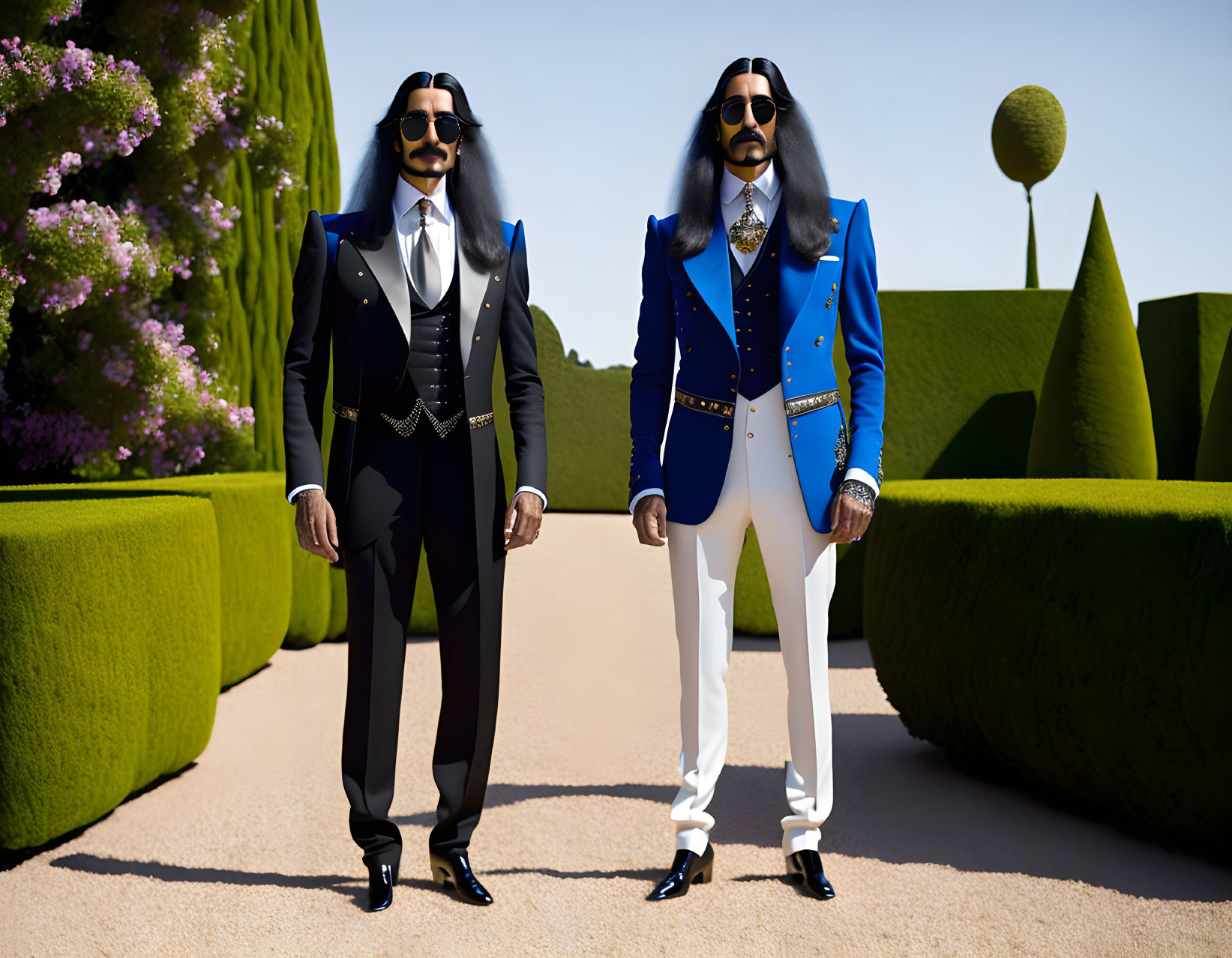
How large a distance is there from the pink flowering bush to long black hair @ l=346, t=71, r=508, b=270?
186 inches

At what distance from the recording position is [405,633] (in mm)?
3350

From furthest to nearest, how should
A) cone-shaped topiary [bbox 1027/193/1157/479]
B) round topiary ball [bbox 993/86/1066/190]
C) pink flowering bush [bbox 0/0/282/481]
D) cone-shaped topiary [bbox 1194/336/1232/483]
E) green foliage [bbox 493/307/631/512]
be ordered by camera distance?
green foliage [bbox 493/307/631/512] < round topiary ball [bbox 993/86/1066/190] < cone-shaped topiary [bbox 1027/193/1157/479] < cone-shaped topiary [bbox 1194/336/1232/483] < pink flowering bush [bbox 0/0/282/481]

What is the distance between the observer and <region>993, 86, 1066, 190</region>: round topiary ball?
1521 cm

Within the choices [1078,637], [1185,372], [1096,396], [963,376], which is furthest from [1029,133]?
[1078,637]

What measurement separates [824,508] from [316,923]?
195 centimetres

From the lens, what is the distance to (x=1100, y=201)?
358 inches

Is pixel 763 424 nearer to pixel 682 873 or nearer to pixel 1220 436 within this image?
pixel 682 873

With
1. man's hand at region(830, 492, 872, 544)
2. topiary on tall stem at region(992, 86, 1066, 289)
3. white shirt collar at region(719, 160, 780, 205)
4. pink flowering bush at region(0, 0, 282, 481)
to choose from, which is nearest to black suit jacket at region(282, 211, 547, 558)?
white shirt collar at region(719, 160, 780, 205)

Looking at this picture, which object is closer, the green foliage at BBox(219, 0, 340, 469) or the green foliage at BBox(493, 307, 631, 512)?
the green foliage at BBox(219, 0, 340, 469)

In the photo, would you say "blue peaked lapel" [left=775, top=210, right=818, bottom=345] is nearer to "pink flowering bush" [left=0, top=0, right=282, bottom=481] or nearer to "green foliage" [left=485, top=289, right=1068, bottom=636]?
"green foliage" [left=485, top=289, right=1068, bottom=636]

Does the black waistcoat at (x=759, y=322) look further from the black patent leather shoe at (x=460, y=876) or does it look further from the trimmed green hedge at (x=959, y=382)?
the trimmed green hedge at (x=959, y=382)

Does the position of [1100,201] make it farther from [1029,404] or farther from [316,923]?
[316,923]

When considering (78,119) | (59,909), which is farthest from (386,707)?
(78,119)

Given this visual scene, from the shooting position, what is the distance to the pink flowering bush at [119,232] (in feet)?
23.5
